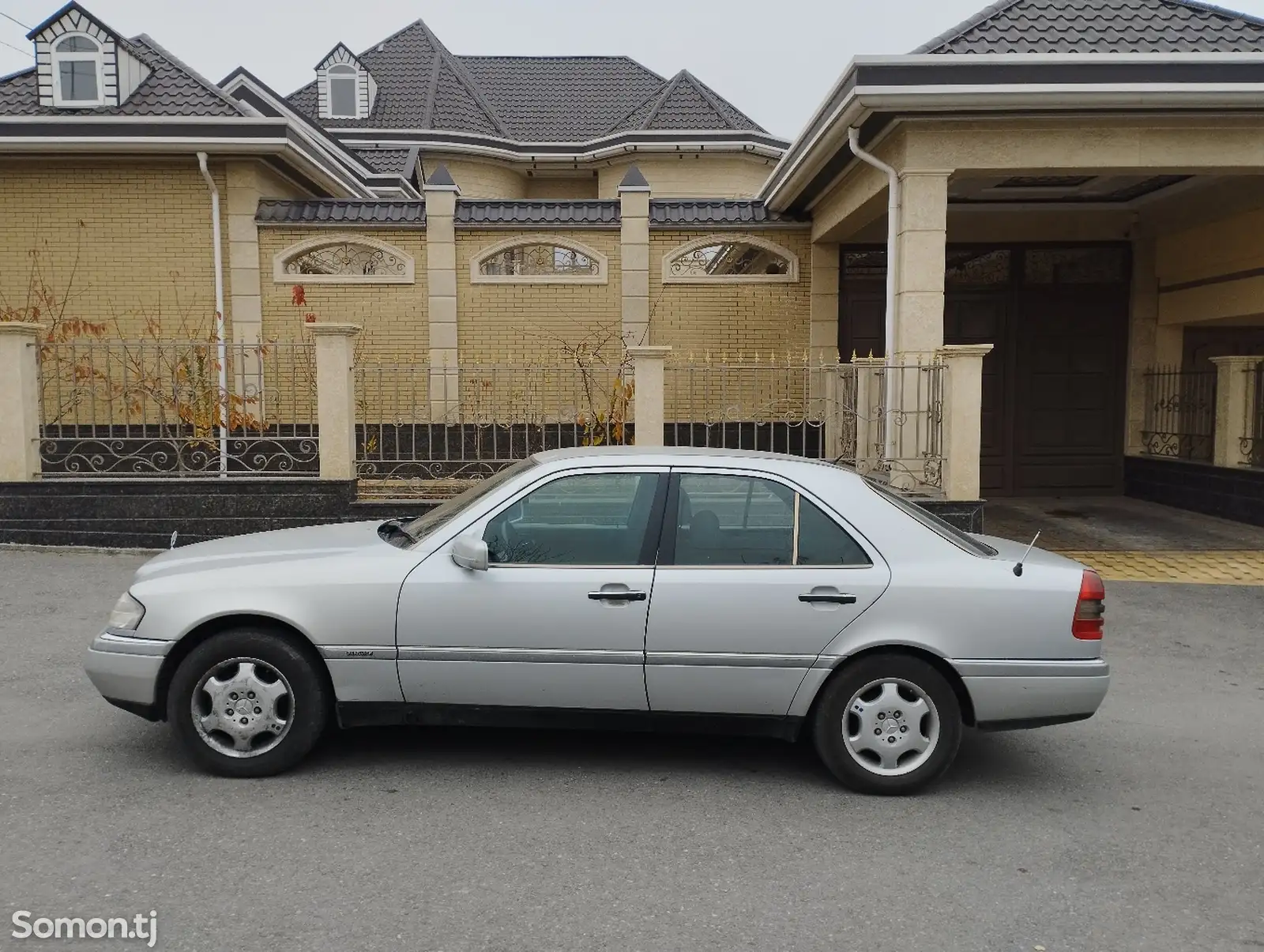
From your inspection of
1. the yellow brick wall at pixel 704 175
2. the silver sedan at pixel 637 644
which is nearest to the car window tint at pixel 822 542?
the silver sedan at pixel 637 644

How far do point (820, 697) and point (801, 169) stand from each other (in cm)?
836

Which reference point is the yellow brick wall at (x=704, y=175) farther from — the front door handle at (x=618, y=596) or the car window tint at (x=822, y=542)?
the front door handle at (x=618, y=596)

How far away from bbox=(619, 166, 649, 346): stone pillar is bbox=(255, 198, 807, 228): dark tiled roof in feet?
0.59

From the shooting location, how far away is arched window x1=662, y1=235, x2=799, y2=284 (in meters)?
13.7

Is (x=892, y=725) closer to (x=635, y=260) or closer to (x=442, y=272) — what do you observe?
(x=635, y=260)

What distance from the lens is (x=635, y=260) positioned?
13547 mm

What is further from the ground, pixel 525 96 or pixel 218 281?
pixel 525 96

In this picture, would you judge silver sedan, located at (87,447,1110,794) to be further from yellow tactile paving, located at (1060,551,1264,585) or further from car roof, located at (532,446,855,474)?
yellow tactile paving, located at (1060,551,1264,585)

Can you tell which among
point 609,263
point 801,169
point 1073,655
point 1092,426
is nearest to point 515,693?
point 1073,655

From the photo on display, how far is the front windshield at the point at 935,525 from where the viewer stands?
15.7 ft

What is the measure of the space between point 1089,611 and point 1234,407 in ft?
29.0

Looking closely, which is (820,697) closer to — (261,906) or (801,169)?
(261,906)

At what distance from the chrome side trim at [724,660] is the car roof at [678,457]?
0.86 metres

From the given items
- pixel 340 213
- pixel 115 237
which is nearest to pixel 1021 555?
pixel 340 213
